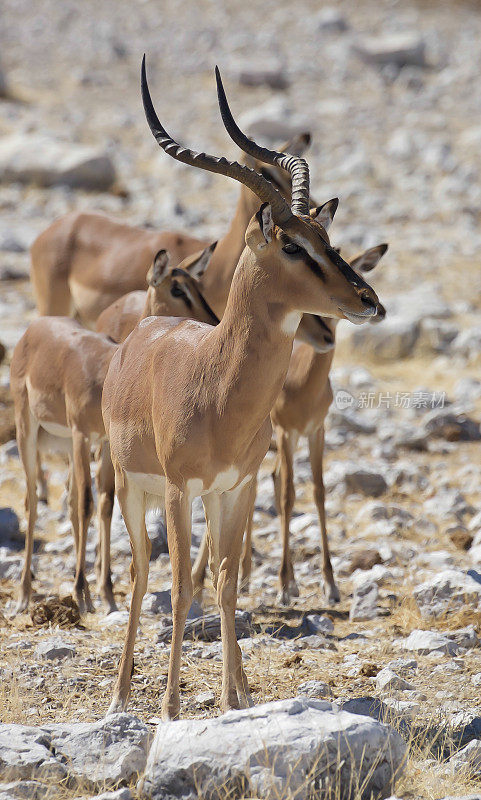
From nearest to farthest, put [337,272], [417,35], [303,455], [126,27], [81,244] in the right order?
[337,272]
[303,455]
[81,244]
[417,35]
[126,27]

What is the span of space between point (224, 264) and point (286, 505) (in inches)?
89.5

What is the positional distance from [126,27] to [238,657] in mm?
31140

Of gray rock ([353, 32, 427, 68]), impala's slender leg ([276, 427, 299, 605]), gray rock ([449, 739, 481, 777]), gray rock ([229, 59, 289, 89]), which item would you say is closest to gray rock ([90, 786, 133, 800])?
gray rock ([449, 739, 481, 777])

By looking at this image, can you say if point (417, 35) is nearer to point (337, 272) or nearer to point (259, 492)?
point (259, 492)

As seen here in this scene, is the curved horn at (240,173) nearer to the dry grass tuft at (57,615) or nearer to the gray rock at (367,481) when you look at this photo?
the dry grass tuft at (57,615)

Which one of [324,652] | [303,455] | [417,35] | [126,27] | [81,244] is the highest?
[126,27]

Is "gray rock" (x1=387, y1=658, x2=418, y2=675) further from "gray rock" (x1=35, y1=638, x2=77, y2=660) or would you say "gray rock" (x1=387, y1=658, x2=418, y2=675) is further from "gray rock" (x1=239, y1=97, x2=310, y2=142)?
"gray rock" (x1=239, y1=97, x2=310, y2=142)

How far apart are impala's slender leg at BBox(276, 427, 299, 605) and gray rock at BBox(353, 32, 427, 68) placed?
2328 centimetres

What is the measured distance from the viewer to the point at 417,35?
30.8 m

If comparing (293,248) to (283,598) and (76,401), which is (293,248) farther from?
(283,598)

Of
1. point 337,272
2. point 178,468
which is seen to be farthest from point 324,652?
point 337,272

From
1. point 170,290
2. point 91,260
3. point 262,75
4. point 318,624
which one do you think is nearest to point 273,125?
point 262,75

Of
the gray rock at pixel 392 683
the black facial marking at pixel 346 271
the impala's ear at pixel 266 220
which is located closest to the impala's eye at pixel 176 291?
the impala's ear at pixel 266 220

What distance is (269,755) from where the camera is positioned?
4.14m
